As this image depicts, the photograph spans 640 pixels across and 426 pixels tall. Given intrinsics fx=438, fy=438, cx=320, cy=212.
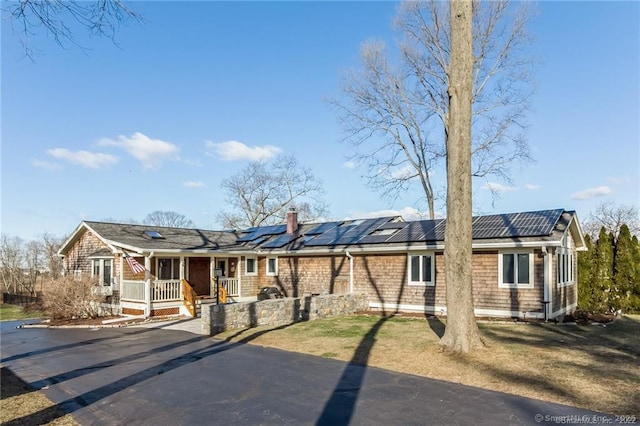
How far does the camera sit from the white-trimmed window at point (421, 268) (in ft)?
51.7

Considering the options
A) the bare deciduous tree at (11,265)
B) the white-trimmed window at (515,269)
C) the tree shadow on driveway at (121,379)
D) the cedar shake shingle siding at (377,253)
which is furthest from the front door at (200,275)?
the bare deciduous tree at (11,265)

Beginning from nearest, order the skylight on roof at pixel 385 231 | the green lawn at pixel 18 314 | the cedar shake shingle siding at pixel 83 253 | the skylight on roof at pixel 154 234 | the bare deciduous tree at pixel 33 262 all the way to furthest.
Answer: the skylight on roof at pixel 385 231 < the cedar shake shingle siding at pixel 83 253 < the skylight on roof at pixel 154 234 < the green lawn at pixel 18 314 < the bare deciduous tree at pixel 33 262

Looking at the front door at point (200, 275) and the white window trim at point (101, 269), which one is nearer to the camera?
the white window trim at point (101, 269)

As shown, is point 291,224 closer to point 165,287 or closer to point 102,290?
point 165,287

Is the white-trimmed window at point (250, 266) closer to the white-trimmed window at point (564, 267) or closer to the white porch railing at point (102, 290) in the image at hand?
the white porch railing at point (102, 290)

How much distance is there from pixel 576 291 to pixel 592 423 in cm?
1394

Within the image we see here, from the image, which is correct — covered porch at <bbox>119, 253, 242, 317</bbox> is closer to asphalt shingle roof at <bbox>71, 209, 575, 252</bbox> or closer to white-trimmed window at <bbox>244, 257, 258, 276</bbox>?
white-trimmed window at <bbox>244, 257, 258, 276</bbox>

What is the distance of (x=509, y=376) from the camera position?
7238 mm

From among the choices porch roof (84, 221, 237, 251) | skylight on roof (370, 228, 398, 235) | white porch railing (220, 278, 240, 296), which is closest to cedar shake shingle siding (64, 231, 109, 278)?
porch roof (84, 221, 237, 251)

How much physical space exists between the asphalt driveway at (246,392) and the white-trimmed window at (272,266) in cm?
1056

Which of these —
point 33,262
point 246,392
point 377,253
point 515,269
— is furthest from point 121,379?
point 33,262

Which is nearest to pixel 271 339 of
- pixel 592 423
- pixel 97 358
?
pixel 97 358

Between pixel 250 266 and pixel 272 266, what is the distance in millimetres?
1116

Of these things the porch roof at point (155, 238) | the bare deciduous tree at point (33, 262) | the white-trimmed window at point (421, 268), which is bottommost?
the bare deciduous tree at point (33, 262)
